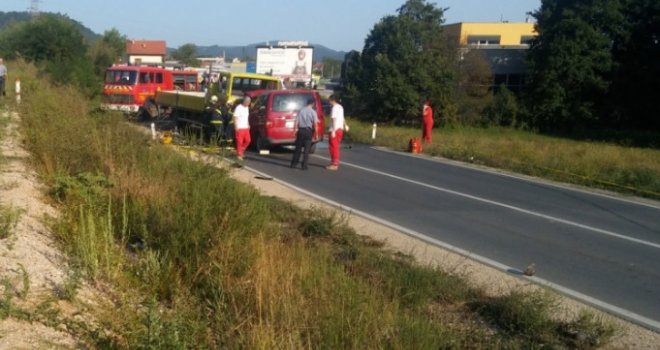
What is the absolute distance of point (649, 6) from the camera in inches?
1613

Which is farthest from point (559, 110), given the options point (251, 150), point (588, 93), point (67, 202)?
point (67, 202)

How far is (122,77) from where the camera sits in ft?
94.3

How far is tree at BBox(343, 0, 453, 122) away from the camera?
43.0 metres

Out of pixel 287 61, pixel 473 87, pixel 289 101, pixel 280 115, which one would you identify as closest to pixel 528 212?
pixel 280 115

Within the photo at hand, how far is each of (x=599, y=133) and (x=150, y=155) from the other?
36661 millimetres

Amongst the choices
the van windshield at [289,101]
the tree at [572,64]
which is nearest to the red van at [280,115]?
the van windshield at [289,101]

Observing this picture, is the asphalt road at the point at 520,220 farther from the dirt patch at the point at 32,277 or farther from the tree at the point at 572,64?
the tree at the point at 572,64

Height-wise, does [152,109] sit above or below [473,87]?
below

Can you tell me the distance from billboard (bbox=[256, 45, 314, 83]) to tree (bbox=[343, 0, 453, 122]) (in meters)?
5.03

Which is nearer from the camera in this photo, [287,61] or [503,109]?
[503,109]

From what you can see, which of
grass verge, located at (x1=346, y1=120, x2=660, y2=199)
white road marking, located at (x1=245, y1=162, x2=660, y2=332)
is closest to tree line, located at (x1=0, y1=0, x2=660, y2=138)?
grass verge, located at (x1=346, y1=120, x2=660, y2=199)

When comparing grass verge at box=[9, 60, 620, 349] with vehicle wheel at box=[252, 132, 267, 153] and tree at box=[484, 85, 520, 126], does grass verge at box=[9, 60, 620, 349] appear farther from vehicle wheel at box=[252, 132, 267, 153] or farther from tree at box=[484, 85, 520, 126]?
tree at box=[484, 85, 520, 126]

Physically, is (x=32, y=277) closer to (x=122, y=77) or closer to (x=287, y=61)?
(x=122, y=77)

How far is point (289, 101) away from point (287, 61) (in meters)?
30.8
